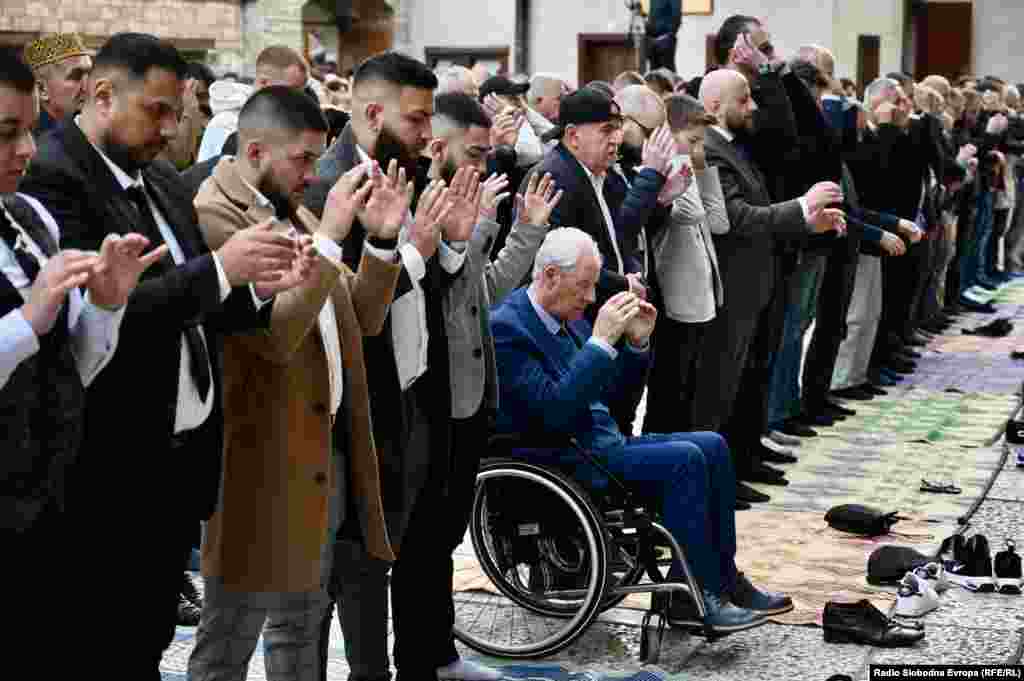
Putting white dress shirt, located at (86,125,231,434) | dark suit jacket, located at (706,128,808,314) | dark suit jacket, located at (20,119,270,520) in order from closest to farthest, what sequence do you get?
dark suit jacket, located at (20,119,270,520), white dress shirt, located at (86,125,231,434), dark suit jacket, located at (706,128,808,314)

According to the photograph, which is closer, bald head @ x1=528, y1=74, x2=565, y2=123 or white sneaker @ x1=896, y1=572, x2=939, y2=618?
white sneaker @ x1=896, y1=572, x2=939, y2=618

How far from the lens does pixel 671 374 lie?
8.27 metres

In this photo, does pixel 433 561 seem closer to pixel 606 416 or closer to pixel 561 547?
pixel 561 547

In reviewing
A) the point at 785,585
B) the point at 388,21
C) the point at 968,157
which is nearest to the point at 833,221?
the point at 785,585

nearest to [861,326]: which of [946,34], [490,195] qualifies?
[490,195]

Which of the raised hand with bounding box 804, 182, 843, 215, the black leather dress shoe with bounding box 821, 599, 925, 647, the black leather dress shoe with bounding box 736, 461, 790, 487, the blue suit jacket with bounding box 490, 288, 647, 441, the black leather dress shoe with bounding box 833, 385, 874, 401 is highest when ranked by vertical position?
the raised hand with bounding box 804, 182, 843, 215

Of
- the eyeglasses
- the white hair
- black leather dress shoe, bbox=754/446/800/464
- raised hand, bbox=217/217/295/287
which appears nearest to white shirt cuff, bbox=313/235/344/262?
raised hand, bbox=217/217/295/287

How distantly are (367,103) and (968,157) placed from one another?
1042cm

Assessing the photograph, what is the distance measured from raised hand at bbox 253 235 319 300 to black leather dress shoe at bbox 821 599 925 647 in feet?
9.59

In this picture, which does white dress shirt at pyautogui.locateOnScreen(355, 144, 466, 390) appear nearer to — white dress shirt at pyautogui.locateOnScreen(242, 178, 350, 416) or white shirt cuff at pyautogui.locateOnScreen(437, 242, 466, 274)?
white shirt cuff at pyautogui.locateOnScreen(437, 242, 466, 274)

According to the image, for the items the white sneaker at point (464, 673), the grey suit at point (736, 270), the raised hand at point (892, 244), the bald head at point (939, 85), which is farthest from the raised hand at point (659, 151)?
the bald head at point (939, 85)

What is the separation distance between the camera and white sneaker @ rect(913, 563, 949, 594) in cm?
707

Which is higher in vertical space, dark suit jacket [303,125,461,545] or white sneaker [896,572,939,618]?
dark suit jacket [303,125,461,545]

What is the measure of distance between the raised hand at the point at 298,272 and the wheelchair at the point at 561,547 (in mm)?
1971
